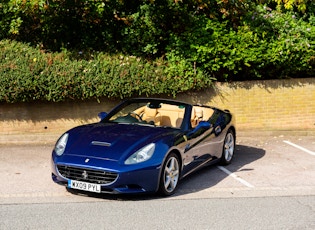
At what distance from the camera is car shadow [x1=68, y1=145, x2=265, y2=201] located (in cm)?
847

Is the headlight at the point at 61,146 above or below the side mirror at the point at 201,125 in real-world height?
below

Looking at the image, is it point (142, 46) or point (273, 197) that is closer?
point (273, 197)

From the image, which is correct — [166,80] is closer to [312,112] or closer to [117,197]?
[312,112]

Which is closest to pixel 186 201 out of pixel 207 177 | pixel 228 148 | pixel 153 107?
pixel 207 177

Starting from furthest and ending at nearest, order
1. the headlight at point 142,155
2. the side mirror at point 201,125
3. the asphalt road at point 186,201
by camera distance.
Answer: the side mirror at point 201,125 → the headlight at point 142,155 → the asphalt road at point 186,201

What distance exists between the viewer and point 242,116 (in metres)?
14.6

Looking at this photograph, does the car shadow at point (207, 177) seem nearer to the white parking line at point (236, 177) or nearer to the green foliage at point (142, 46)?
the white parking line at point (236, 177)

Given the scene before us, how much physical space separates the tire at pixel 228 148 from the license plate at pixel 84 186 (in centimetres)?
333

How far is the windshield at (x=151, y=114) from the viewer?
982cm

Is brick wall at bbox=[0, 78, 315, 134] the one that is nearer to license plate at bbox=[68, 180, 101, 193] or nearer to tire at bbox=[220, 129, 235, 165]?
tire at bbox=[220, 129, 235, 165]

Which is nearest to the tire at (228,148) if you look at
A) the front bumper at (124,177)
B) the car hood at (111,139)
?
the car hood at (111,139)

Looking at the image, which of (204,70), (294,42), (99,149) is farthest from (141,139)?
(294,42)

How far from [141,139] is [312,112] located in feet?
25.0

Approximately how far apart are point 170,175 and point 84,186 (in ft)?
4.13
